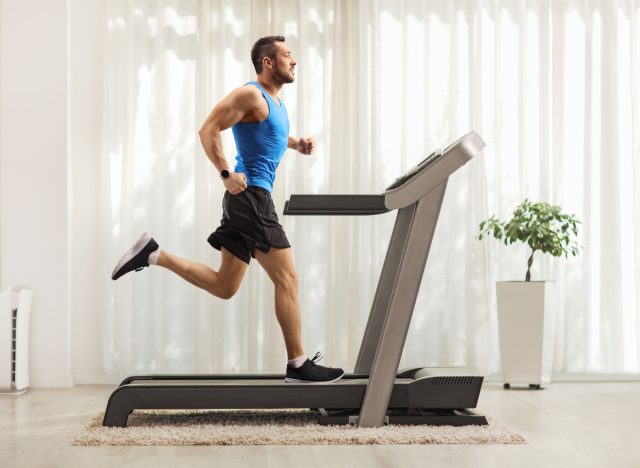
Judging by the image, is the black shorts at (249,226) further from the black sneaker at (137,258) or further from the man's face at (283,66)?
the man's face at (283,66)

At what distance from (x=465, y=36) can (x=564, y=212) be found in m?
1.13

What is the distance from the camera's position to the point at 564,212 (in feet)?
15.5

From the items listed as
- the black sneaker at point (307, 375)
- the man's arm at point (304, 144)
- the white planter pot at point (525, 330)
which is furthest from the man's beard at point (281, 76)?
the white planter pot at point (525, 330)

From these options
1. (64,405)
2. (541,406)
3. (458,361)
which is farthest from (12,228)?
(541,406)

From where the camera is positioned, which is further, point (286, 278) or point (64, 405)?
point (64, 405)

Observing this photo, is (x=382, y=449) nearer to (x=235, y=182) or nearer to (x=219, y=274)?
(x=219, y=274)

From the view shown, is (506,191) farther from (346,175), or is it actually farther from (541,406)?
(541,406)

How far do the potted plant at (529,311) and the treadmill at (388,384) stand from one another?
112 cm

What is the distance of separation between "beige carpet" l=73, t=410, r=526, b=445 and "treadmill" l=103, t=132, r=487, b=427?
8 cm

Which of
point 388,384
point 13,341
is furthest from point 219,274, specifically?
point 13,341

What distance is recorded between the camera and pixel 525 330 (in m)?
4.22

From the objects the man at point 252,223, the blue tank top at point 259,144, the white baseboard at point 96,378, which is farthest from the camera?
the white baseboard at point 96,378

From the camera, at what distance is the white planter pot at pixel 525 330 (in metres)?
4.21

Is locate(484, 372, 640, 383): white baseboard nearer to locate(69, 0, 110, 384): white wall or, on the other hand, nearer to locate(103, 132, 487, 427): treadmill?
locate(103, 132, 487, 427): treadmill
